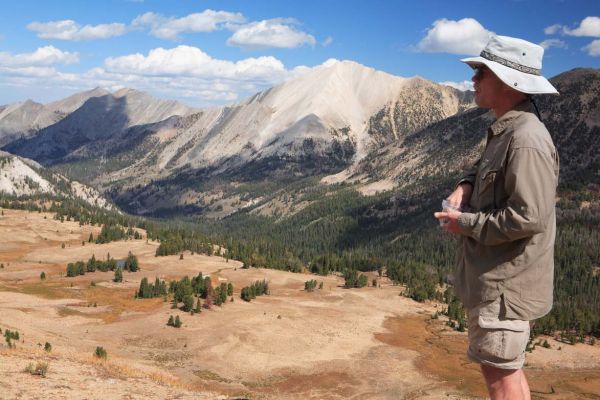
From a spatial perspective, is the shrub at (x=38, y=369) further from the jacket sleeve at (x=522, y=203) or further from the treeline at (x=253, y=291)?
the treeline at (x=253, y=291)

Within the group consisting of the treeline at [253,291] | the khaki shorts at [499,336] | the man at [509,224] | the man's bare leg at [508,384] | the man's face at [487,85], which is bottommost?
the treeline at [253,291]

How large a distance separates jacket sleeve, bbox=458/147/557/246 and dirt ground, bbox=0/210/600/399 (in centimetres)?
2015

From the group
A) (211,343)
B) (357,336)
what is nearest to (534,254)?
(211,343)

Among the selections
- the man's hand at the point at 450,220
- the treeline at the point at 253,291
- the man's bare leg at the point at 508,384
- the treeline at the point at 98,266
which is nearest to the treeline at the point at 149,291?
the treeline at the point at 253,291

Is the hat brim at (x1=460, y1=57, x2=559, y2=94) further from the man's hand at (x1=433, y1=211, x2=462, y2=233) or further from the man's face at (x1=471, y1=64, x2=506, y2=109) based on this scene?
the man's hand at (x1=433, y1=211, x2=462, y2=233)

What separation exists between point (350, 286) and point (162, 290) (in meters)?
51.8

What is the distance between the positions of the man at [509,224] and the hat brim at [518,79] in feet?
0.05

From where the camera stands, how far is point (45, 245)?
18088 centimetres

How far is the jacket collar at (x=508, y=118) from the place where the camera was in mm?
8234

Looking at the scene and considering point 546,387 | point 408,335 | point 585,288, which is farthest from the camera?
point 585,288

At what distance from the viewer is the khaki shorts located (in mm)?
7902

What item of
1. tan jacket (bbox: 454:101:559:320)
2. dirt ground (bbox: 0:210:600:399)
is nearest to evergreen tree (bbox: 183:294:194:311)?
dirt ground (bbox: 0:210:600:399)

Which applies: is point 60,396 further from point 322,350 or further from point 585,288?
point 585,288

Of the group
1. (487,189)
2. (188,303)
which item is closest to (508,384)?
(487,189)
